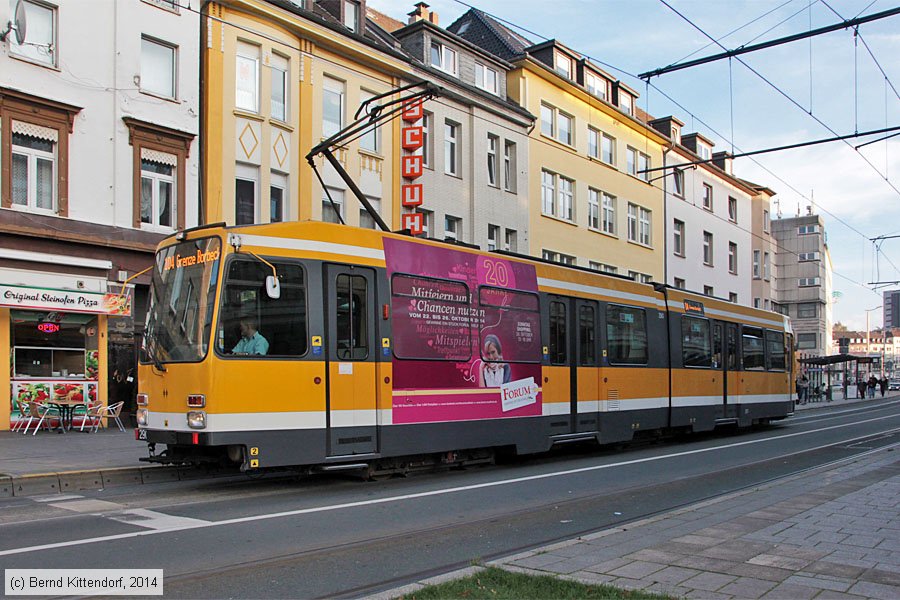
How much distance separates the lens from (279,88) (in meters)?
23.6

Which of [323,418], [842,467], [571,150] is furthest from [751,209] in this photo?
[323,418]

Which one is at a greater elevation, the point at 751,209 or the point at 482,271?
the point at 751,209

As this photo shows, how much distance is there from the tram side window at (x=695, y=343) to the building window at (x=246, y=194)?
453 inches

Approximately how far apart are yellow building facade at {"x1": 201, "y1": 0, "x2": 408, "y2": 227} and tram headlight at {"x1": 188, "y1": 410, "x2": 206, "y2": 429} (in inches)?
453

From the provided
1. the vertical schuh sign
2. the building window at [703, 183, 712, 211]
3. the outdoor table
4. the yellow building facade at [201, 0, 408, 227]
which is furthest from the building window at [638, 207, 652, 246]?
the outdoor table

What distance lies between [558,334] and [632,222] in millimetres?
27254

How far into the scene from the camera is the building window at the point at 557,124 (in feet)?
115

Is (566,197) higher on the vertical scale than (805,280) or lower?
higher

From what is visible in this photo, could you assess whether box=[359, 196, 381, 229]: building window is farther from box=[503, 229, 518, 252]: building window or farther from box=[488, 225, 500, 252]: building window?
box=[503, 229, 518, 252]: building window

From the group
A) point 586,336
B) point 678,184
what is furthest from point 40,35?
point 678,184

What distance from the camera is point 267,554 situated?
714cm

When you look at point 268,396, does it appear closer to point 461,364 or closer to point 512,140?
point 461,364

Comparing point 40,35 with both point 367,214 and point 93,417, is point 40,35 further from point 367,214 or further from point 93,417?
point 367,214

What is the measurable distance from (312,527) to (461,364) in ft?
15.5
